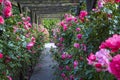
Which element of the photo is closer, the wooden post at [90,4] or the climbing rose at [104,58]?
the climbing rose at [104,58]

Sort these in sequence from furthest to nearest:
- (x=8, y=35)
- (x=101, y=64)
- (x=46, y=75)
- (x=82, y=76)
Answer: (x=46, y=75), (x=8, y=35), (x=82, y=76), (x=101, y=64)

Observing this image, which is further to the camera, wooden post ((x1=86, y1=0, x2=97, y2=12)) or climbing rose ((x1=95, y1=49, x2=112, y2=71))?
wooden post ((x1=86, y1=0, x2=97, y2=12))

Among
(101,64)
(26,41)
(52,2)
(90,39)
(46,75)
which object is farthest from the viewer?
(52,2)

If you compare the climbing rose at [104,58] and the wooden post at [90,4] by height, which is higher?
the climbing rose at [104,58]

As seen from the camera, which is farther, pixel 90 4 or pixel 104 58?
pixel 90 4

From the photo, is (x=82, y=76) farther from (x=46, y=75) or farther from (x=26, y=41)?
(x=46, y=75)

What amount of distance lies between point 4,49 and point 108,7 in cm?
125

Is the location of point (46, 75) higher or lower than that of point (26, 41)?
lower

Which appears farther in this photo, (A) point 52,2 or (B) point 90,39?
(A) point 52,2

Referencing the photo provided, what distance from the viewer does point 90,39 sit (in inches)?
124

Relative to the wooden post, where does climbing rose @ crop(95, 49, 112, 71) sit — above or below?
above

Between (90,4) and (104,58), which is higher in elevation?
(104,58)

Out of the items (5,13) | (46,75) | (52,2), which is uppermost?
(5,13)

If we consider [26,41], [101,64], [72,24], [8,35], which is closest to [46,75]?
[72,24]
